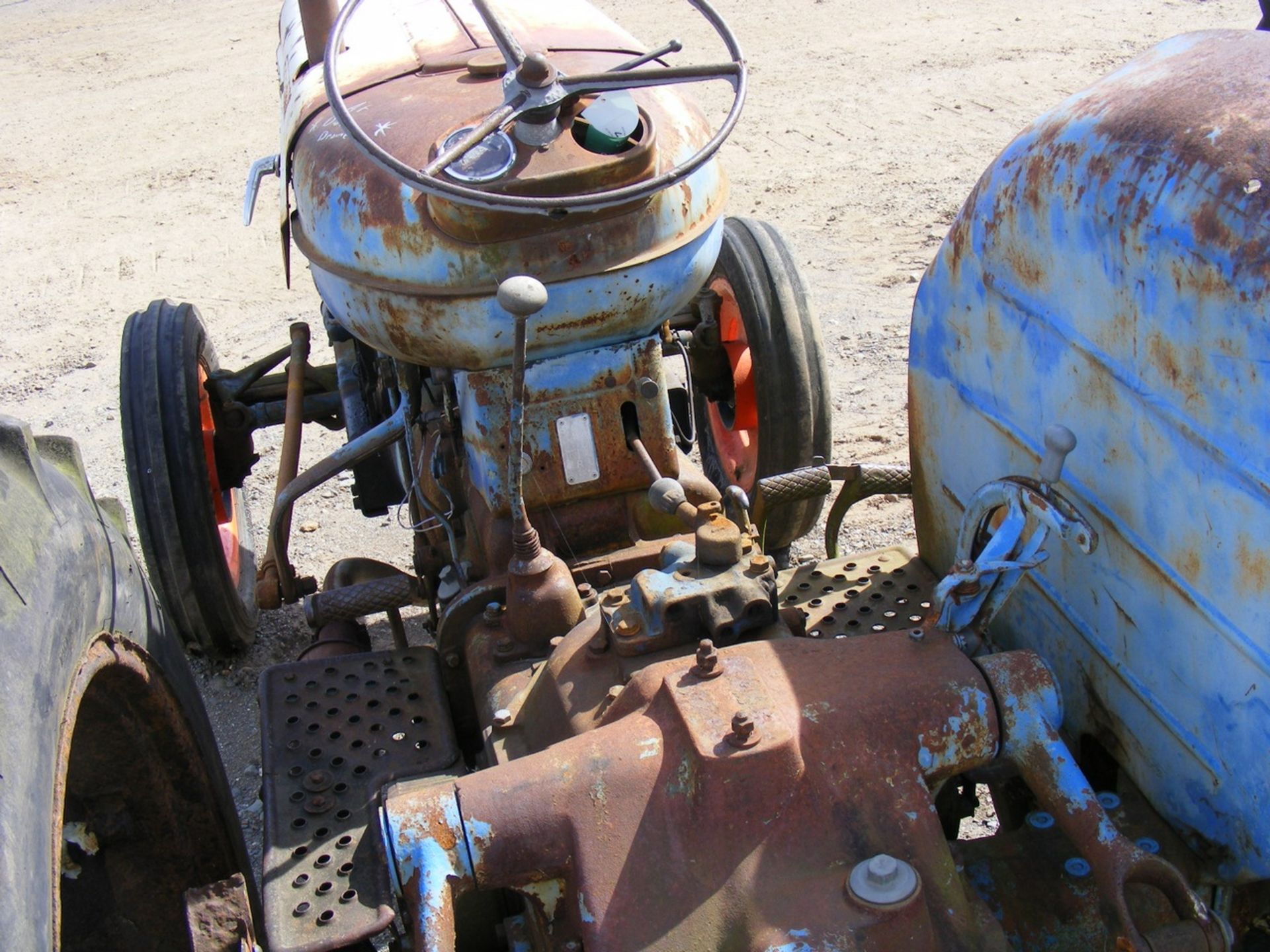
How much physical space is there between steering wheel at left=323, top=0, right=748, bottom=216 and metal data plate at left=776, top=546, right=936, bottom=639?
70cm

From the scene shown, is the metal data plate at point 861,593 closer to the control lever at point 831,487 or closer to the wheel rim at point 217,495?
the control lever at point 831,487

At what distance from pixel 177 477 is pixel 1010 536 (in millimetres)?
1954

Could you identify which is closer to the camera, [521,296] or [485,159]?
[521,296]

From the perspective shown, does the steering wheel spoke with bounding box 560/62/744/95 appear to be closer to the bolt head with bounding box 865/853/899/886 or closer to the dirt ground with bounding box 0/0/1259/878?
the bolt head with bounding box 865/853/899/886

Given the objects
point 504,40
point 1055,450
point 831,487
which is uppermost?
point 504,40

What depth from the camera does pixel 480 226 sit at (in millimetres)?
1927

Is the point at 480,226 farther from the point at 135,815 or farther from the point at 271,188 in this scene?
the point at 271,188

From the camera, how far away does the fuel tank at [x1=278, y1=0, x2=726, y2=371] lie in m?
1.95

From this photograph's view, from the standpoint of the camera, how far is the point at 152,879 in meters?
1.85

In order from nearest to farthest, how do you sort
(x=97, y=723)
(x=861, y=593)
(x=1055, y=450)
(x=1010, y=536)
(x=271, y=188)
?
(x=1055, y=450), (x=1010, y=536), (x=97, y=723), (x=861, y=593), (x=271, y=188)

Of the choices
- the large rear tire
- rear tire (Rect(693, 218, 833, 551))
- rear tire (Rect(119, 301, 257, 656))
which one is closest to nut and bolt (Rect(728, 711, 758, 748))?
the large rear tire

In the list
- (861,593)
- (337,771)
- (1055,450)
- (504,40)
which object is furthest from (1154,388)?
(337,771)

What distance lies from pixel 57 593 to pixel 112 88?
25.1 feet

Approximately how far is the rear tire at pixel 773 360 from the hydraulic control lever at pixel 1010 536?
1206 mm
